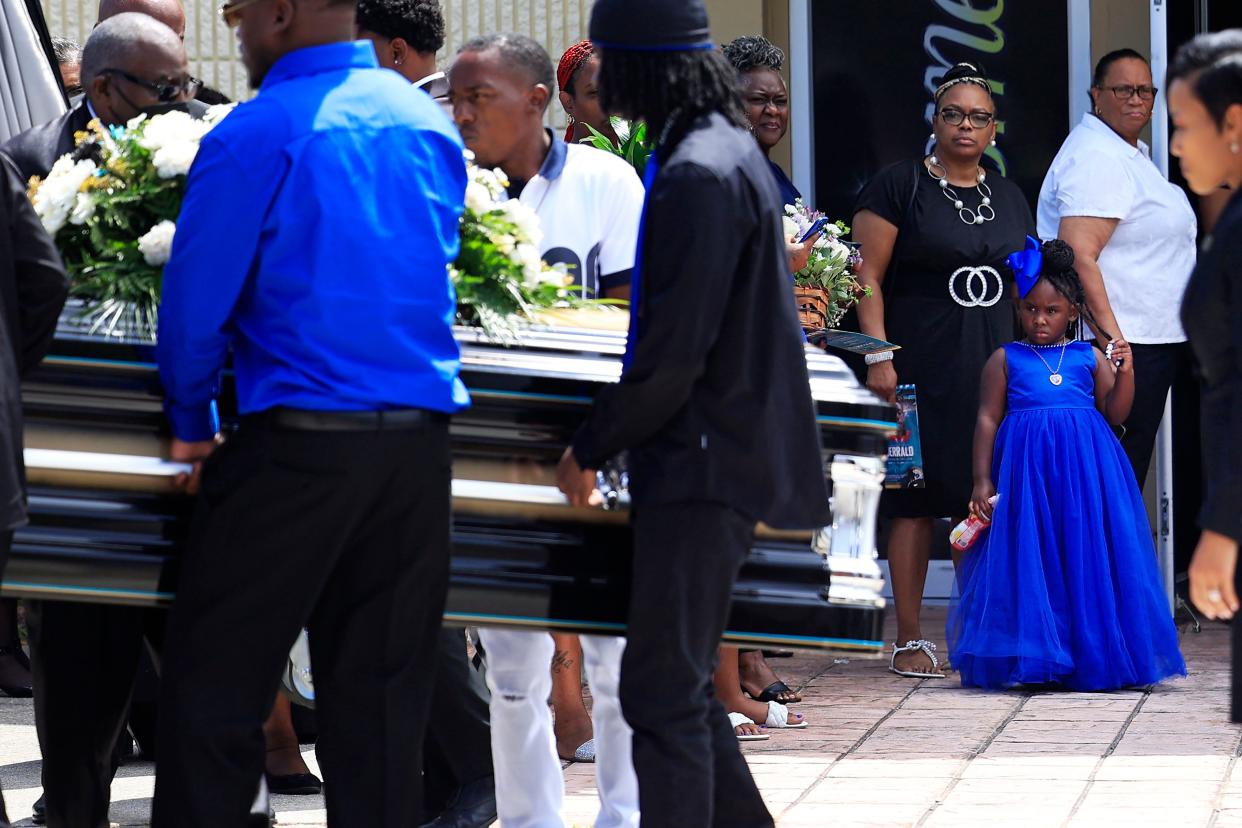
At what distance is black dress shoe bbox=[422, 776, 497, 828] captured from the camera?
4680mm

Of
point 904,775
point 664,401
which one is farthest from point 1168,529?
point 664,401

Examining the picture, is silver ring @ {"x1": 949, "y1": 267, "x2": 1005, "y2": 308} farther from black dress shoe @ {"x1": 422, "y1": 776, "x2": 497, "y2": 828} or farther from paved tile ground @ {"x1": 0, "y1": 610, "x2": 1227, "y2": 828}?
black dress shoe @ {"x1": 422, "y1": 776, "x2": 497, "y2": 828}

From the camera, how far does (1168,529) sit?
792 centimetres

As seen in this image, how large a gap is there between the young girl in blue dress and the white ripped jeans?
9.13ft

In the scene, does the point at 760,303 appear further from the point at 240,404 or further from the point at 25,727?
the point at 25,727

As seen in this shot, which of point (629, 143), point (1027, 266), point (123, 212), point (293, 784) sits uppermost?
point (629, 143)

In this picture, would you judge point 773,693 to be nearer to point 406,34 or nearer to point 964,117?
point 964,117

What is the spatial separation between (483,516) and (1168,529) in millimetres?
4704

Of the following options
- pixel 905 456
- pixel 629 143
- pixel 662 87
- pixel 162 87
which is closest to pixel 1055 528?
pixel 905 456

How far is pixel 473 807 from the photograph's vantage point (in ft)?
15.4

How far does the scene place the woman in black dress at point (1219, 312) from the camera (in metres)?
3.48

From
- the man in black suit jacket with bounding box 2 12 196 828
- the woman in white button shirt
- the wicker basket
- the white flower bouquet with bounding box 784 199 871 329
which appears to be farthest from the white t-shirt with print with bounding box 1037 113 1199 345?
the man in black suit jacket with bounding box 2 12 196 828

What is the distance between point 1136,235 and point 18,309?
5.23 meters

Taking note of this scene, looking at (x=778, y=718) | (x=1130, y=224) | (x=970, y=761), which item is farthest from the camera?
(x=1130, y=224)
